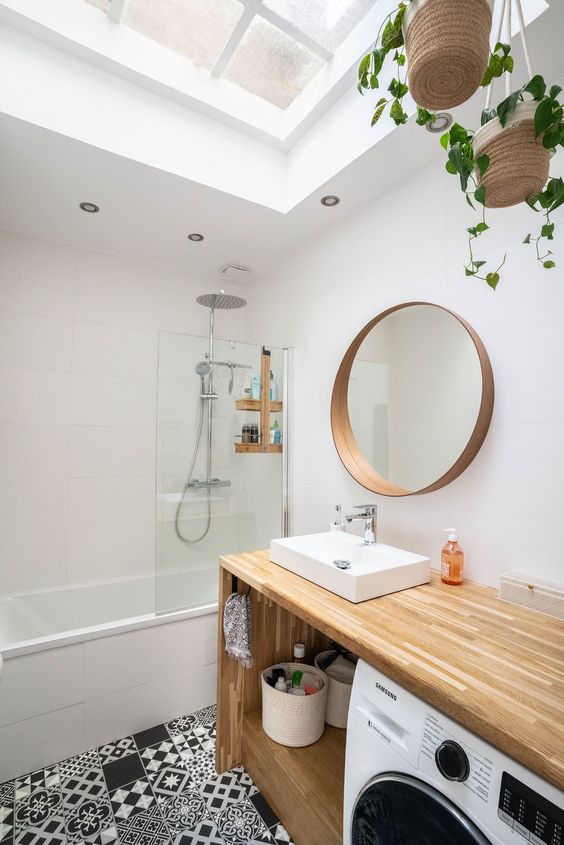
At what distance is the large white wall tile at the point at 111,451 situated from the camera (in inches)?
98.6

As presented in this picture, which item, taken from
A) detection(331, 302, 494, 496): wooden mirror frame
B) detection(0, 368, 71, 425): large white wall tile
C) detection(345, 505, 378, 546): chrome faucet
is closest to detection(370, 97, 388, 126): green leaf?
detection(331, 302, 494, 496): wooden mirror frame

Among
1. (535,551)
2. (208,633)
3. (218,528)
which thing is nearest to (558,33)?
(535,551)

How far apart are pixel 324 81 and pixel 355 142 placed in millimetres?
302

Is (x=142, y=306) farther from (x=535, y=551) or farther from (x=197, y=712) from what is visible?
(x=535, y=551)

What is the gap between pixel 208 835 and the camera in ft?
4.65

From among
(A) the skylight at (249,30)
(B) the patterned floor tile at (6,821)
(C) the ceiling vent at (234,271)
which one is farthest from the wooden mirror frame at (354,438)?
(B) the patterned floor tile at (6,821)

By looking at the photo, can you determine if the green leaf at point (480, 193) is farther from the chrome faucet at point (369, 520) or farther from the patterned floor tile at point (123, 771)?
the patterned floor tile at point (123, 771)

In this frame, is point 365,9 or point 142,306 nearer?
point 365,9

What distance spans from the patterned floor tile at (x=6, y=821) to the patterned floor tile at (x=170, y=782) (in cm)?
45

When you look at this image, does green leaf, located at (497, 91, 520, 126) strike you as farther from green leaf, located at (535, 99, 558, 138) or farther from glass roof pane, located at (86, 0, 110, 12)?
glass roof pane, located at (86, 0, 110, 12)

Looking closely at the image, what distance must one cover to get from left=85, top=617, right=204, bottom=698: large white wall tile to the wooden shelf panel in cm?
105

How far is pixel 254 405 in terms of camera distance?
7.68 ft

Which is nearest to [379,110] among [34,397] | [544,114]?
[544,114]

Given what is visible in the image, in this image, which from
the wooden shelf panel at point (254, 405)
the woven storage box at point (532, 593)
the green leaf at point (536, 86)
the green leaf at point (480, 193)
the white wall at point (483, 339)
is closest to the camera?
the green leaf at point (536, 86)
